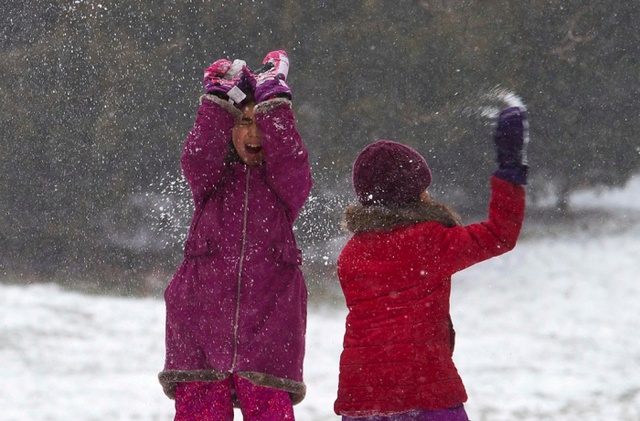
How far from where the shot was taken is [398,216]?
2449 mm

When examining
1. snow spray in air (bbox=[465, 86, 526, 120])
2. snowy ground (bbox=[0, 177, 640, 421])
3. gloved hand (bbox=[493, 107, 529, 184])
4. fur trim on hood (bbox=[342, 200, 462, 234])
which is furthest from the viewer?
snow spray in air (bbox=[465, 86, 526, 120])

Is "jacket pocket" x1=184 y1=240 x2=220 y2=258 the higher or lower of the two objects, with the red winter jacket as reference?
higher

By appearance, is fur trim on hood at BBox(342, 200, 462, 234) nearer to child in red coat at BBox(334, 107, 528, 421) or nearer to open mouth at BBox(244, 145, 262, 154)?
child in red coat at BBox(334, 107, 528, 421)

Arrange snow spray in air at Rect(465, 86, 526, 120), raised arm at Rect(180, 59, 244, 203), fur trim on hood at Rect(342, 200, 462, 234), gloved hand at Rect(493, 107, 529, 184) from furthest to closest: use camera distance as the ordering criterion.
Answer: snow spray in air at Rect(465, 86, 526, 120)
raised arm at Rect(180, 59, 244, 203)
fur trim on hood at Rect(342, 200, 462, 234)
gloved hand at Rect(493, 107, 529, 184)

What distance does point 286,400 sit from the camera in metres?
2.58

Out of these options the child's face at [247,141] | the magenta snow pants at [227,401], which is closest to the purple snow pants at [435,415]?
the magenta snow pants at [227,401]

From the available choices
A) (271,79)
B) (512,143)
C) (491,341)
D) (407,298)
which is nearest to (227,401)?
(407,298)

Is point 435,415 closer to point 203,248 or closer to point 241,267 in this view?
point 241,267

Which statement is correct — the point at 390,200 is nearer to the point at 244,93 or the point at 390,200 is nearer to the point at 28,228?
the point at 244,93

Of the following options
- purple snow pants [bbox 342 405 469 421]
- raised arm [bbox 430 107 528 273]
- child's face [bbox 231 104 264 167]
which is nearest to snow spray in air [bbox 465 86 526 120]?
child's face [bbox 231 104 264 167]

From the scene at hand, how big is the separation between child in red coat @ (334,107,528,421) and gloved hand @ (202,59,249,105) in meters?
0.49

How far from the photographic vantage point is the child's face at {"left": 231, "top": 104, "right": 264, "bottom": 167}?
2.74 metres

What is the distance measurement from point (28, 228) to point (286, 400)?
622cm

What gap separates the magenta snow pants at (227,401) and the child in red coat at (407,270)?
23cm
